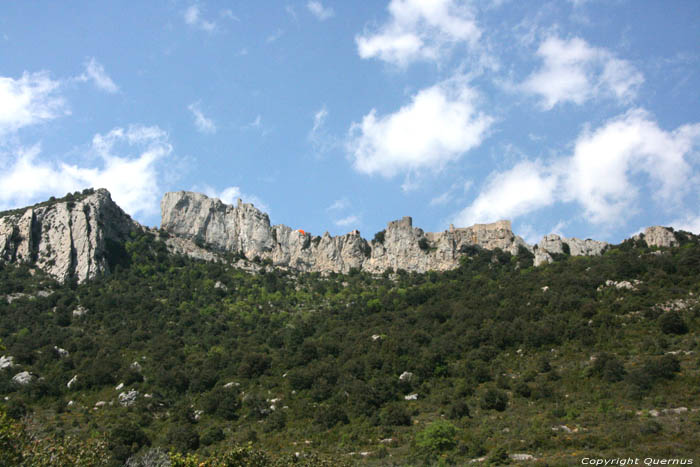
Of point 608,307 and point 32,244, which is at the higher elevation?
point 32,244

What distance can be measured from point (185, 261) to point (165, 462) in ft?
204

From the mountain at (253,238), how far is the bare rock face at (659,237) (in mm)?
128

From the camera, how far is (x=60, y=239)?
7800 centimetres

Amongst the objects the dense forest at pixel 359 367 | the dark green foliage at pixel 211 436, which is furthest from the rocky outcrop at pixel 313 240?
the dark green foliage at pixel 211 436

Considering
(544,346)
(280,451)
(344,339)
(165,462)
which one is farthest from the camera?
(344,339)

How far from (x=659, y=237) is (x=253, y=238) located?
64016 mm

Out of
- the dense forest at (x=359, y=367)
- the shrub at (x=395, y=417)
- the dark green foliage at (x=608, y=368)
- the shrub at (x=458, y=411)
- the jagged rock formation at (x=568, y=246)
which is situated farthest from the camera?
the jagged rock formation at (x=568, y=246)

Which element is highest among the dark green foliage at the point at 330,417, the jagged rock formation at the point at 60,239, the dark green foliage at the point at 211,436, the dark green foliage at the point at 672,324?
the jagged rock formation at the point at 60,239

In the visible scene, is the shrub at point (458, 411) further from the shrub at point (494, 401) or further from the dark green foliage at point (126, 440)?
the dark green foliage at point (126, 440)

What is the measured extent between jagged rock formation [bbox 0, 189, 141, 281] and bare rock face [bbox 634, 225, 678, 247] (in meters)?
78.7

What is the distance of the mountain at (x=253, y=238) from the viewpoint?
79375mm

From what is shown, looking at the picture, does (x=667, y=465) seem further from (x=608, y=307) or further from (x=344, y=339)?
(x=344, y=339)

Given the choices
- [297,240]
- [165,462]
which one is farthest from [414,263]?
[165,462]

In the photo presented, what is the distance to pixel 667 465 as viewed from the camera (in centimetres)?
2586
